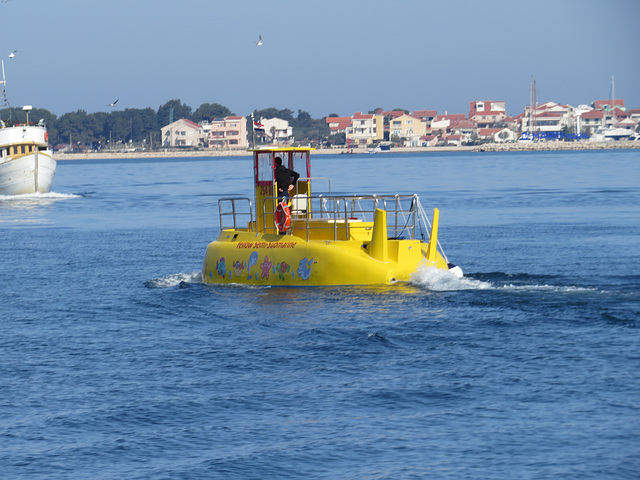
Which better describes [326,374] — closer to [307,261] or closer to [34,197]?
[307,261]

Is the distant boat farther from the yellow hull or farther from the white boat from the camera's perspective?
the yellow hull

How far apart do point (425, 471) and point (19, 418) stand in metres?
5.56

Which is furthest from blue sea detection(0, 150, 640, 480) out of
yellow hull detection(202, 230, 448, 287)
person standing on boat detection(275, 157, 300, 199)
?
person standing on boat detection(275, 157, 300, 199)

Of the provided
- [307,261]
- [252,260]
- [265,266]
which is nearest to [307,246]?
[307,261]

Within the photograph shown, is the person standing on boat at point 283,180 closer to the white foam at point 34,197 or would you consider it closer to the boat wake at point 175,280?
the boat wake at point 175,280

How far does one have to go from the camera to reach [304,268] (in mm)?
21453

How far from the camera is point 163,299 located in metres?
21.8

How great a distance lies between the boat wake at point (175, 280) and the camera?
24078 mm

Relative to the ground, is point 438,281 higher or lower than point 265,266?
lower

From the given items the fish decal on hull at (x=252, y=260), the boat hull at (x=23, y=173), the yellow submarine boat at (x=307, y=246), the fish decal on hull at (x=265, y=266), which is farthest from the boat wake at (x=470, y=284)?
the boat hull at (x=23, y=173)

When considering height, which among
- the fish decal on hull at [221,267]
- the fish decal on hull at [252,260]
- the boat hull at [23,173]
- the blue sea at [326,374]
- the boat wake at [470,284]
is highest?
the boat hull at [23,173]

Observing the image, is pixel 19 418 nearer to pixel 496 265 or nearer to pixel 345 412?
pixel 345 412

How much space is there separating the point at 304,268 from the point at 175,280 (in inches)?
191

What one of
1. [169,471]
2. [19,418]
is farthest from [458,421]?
[19,418]
